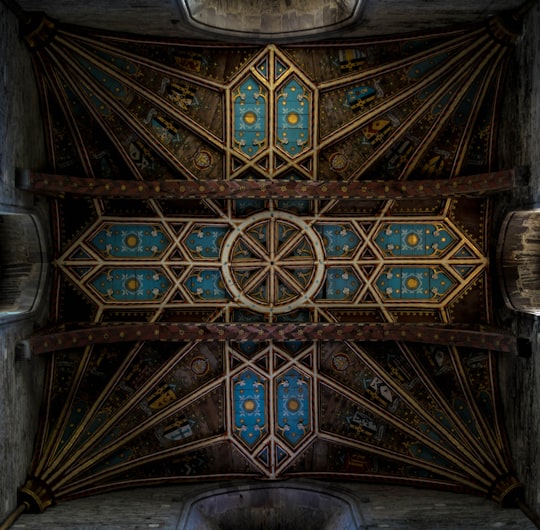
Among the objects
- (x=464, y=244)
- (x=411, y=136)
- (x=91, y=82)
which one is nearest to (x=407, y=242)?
(x=464, y=244)

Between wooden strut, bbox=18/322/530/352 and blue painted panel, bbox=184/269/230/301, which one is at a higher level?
blue painted panel, bbox=184/269/230/301

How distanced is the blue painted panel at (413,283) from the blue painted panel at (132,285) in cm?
410

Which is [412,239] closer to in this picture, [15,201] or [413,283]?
[413,283]

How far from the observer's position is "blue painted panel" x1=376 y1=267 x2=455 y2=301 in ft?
37.6

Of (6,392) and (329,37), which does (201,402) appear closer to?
(6,392)

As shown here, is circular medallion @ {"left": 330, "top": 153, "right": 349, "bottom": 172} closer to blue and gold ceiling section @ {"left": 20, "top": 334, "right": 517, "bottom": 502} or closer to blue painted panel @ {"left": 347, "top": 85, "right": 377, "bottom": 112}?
blue painted panel @ {"left": 347, "top": 85, "right": 377, "bottom": 112}

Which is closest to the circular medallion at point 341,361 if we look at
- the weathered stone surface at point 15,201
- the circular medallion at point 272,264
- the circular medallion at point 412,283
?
the circular medallion at point 272,264

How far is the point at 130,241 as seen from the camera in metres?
11.4

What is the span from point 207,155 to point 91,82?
2279mm

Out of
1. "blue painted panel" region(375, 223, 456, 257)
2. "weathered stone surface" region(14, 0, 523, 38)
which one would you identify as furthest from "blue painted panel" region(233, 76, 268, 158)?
"blue painted panel" region(375, 223, 456, 257)

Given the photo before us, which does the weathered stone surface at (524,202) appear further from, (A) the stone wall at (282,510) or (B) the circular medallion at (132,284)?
(B) the circular medallion at (132,284)

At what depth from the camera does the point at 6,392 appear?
30.5ft

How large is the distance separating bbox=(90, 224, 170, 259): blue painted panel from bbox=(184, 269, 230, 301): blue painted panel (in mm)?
793

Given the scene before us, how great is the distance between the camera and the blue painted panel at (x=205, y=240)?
37.8 ft
